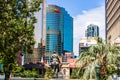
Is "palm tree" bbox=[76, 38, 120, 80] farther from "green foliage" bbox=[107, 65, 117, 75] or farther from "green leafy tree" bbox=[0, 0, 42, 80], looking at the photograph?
"green leafy tree" bbox=[0, 0, 42, 80]

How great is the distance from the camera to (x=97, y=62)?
38.6 m

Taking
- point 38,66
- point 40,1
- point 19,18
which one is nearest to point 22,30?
point 19,18

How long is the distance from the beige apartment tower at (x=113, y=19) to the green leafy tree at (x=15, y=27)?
80.9 m

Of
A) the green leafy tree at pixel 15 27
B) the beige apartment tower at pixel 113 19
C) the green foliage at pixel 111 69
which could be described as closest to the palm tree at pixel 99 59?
the green foliage at pixel 111 69

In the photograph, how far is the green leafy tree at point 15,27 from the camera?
33.6 meters

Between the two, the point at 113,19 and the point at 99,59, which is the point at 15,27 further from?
the point at 113,19

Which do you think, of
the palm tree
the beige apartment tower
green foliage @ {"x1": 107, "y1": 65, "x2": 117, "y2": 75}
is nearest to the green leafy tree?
the palm tree

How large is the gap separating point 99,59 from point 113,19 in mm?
93104

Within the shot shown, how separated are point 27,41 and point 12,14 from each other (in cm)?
330

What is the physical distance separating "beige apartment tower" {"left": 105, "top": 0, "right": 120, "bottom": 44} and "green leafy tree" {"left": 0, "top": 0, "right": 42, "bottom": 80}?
8086cm

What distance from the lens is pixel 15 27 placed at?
111 ft

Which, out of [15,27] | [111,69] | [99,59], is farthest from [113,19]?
[15,27]

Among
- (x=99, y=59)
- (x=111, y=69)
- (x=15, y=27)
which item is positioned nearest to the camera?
(x=15, y=27)

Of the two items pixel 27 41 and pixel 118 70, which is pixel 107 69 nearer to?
pixel 118 70
